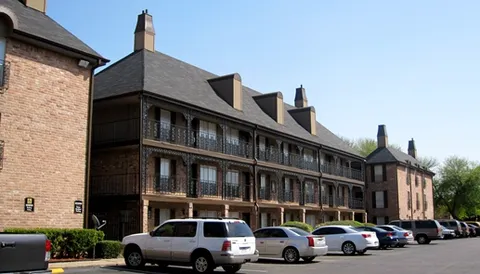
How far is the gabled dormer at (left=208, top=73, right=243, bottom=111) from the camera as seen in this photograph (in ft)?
114

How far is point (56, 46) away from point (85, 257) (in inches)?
323

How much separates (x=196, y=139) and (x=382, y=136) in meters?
39.9

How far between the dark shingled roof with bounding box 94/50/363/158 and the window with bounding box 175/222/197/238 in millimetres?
10993

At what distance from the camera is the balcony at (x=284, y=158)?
3663 cm

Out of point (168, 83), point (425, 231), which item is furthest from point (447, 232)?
point (168, 83)

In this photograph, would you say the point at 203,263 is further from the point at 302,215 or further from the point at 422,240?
the point at 422,240

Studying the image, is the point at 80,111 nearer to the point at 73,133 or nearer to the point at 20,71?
the point at 73,133

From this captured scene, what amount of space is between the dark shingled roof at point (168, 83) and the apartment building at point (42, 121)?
4.43 metres

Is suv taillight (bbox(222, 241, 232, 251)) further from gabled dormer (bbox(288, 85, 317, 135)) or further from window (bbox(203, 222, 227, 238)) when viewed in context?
gabled dormer (bbox(288, 85, 317, 135))

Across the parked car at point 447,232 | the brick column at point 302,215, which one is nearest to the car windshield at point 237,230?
the brick column at point 302,215

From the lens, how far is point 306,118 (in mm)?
46031

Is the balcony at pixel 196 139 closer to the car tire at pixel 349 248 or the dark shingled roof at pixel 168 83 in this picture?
the dark shingled roof at pixel 168 83

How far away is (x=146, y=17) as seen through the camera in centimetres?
3269

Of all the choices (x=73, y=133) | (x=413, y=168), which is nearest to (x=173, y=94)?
(x=73, y=133)
